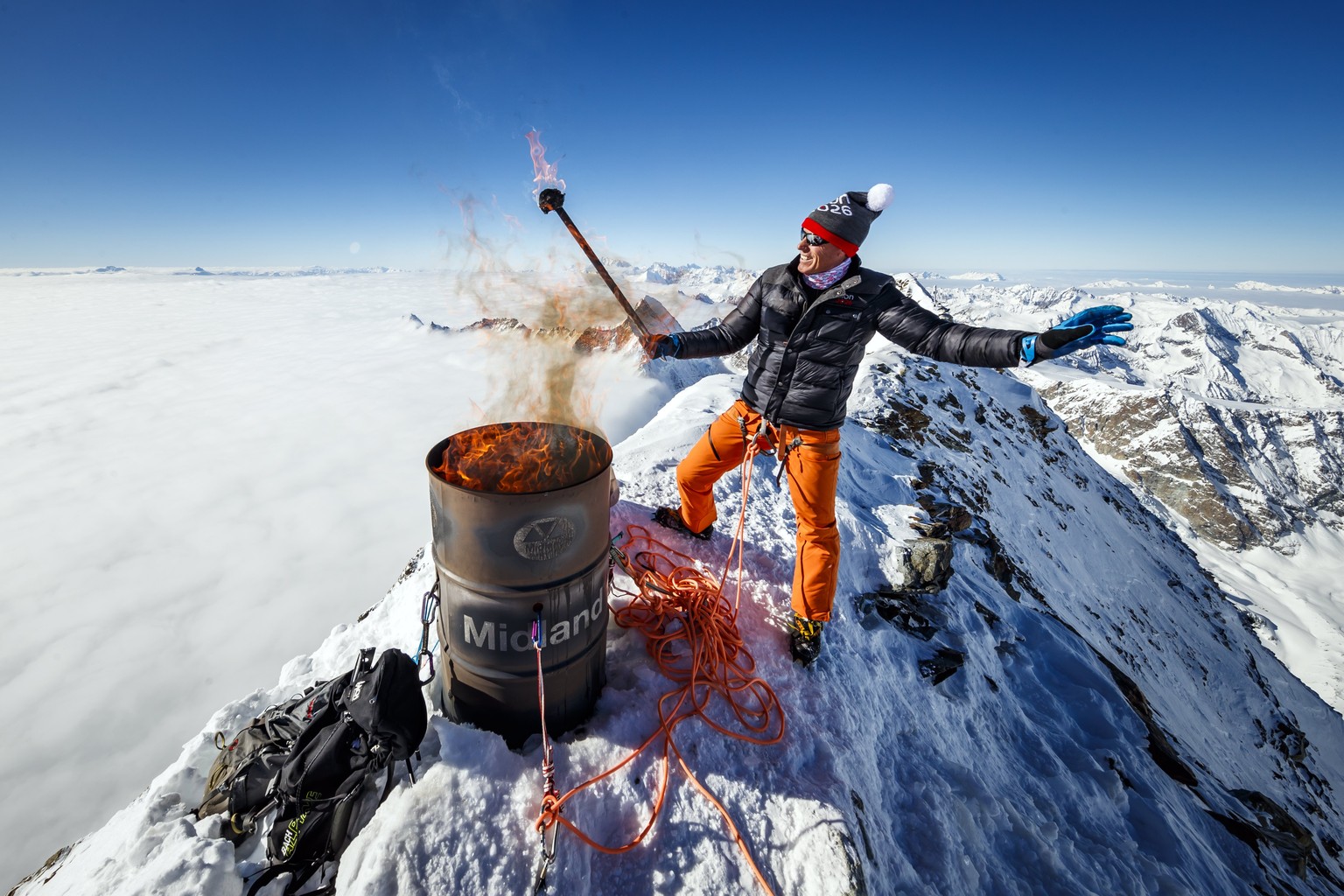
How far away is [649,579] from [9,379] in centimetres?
19602

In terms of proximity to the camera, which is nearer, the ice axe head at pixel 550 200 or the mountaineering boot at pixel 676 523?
the ice axe head at pixel 550 200

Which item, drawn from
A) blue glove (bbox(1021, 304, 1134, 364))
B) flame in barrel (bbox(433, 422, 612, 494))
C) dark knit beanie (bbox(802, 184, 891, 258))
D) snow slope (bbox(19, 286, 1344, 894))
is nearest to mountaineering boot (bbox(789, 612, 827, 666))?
snow slope (bbox(19, 286, 1344, 894))

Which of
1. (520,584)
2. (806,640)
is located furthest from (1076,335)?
(520,584)

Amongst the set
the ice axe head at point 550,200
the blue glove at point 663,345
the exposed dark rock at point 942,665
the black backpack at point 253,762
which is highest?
the ice axe head at point 550,200

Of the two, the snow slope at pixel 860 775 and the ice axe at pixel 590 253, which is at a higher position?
the ice axe at pixel 590 253

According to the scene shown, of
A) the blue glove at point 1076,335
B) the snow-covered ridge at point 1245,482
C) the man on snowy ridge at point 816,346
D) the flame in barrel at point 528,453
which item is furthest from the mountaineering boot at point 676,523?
the snow-covered ridge at point 1245,482

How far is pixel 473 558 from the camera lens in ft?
8.82

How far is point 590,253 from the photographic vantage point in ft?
14.8

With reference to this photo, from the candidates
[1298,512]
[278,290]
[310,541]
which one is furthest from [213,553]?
[1298,512]

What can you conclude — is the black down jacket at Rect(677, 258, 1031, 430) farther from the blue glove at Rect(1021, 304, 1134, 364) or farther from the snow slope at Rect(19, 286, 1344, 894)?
the snow slope at Rect(19, 286, 1344, 894)

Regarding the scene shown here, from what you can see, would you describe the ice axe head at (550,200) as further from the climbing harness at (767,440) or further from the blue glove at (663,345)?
the climbing harness at (767,440)

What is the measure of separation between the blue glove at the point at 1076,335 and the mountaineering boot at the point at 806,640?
243 cm

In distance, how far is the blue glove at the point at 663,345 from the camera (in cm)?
445

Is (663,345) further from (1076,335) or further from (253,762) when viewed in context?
(253,762)
